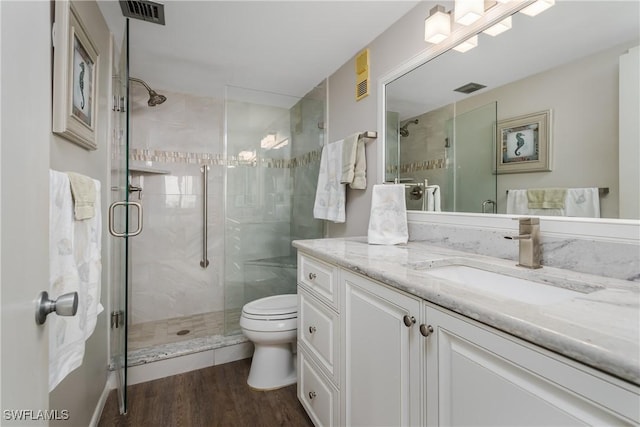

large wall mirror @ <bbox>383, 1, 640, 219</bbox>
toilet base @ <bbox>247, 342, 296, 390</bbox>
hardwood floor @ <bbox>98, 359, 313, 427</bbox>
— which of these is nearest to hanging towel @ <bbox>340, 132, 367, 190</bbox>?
large wall mirror @ <bbox>383, 1, 640, 219</bbox>

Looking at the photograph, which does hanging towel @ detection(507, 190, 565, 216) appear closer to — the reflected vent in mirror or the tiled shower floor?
the reflected vent in mirror

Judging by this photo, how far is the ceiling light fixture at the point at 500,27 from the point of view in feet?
3.94

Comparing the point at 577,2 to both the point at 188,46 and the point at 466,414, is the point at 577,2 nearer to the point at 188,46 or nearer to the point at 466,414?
the point at 466,414

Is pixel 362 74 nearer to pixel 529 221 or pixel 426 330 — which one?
pixel 529 221

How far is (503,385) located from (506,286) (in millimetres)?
505

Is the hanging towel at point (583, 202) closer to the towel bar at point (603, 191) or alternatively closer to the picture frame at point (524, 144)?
the towel bar at point (603, 191)

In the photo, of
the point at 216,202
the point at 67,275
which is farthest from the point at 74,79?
the point at 216,202

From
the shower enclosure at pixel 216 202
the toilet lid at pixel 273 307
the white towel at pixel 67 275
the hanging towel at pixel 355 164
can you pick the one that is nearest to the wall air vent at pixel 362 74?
the hanging towel at pixel 355 164

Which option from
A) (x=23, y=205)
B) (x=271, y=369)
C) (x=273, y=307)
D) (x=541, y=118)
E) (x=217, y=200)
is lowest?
(x=271, y=369)

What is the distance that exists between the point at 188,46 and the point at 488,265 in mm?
2179

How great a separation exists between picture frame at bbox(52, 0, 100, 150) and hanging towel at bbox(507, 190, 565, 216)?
175 centimetres

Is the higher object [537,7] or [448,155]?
[537,7]

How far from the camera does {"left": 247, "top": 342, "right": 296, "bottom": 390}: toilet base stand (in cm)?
190

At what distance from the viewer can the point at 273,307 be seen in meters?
1.98
